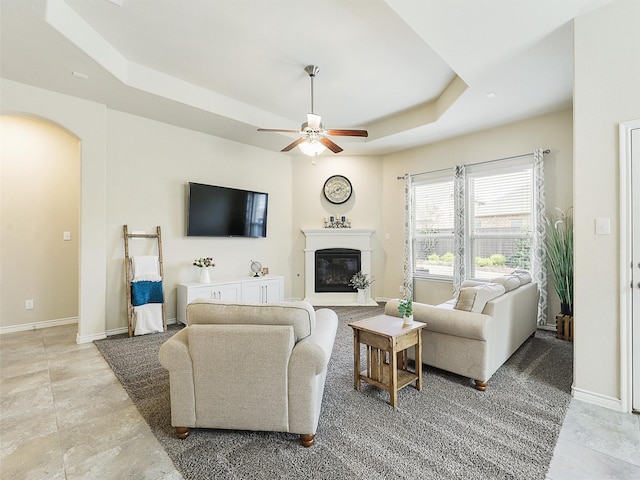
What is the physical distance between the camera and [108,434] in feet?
6.43

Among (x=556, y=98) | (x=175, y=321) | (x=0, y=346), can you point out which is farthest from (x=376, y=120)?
(x=0, y=346)

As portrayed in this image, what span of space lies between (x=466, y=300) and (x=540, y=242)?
233cm

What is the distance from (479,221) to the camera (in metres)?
4.87

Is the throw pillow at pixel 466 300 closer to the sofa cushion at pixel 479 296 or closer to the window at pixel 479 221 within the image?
the sofa cushion at pixel 479 296

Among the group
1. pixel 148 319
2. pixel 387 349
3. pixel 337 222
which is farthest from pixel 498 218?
pixel 148 319

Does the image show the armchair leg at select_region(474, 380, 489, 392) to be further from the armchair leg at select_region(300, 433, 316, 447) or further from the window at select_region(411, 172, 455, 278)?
the window at select_region(411, 172, 455, 278)

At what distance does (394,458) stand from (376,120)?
15.2 feet

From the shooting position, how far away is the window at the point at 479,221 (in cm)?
443

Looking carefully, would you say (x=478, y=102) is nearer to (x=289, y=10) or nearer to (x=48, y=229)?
(x=289, y=10)

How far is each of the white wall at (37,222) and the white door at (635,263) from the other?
5.78 m

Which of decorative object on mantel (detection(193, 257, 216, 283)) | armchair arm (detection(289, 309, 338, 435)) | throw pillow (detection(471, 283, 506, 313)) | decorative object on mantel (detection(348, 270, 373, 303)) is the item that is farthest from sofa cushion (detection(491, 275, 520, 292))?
decorative object on mantel (detection(193, 257, 216, 283))

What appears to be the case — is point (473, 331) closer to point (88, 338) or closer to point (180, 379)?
point (180, 379)

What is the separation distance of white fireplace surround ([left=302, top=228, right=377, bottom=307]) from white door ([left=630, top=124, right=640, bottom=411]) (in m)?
3.88

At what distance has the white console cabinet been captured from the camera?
4.32m
